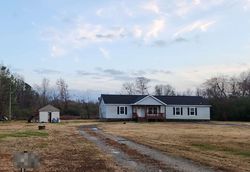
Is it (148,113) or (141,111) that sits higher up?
(141,111)

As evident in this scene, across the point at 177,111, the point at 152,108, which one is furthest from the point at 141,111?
the point at 177,111

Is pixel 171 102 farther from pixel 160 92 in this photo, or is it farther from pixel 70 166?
pixel 70 166

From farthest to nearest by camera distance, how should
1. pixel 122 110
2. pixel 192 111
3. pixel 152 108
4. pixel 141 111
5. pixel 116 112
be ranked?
1. pixel 192 111
2. pixel 152 108
3. pixel 141 111
4. pixel 122 110
5. pixel 116 112

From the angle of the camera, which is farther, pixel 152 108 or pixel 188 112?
pixel 188 112

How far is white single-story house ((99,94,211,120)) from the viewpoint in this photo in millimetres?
74438

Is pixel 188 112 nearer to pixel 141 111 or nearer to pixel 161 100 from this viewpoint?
pixel 161 100

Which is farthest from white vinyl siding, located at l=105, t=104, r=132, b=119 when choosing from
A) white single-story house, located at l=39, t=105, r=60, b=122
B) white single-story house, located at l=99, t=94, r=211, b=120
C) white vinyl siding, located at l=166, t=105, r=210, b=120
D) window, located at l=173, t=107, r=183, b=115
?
white single-story house, located at l=39, t=105, r=60, b=122

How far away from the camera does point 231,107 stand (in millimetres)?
79688

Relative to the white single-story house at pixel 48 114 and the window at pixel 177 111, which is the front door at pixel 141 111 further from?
the white single-story house at pixel 48 114

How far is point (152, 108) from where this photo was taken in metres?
76.0

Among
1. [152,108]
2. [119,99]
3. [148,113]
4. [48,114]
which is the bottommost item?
[148,113]

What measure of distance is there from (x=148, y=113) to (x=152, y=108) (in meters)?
1.29

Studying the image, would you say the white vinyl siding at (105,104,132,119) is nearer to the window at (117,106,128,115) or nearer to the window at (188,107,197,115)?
the window at (117,106,128,115)

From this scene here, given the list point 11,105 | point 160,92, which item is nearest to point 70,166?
point 11,105
